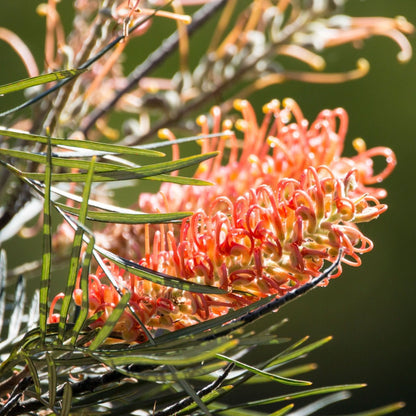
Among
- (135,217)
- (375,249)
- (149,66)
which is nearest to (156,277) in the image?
(135,217)

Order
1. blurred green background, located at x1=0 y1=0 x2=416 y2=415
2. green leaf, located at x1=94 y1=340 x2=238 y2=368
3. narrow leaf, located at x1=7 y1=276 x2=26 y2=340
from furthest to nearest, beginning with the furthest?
1. blurred green background, located at x1=0 y1=0 x2=416 y2=415
2. narrow leaf, located at x1=7 y1=276 x2=26 y2=340
3. green leaf, located at x1=94 y1=340 x2=238 y2=368

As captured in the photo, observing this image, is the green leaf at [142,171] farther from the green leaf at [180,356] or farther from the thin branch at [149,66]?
the thin branch at [149,66]

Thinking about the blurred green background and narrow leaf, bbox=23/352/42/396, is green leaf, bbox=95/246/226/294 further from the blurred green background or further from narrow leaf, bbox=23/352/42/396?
the blurred green background

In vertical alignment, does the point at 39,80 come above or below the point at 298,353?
above

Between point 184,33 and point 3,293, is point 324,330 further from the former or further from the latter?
point 3,293

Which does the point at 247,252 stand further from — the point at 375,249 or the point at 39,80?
the point at 375,249

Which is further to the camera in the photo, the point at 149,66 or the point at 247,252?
the point at 149,66

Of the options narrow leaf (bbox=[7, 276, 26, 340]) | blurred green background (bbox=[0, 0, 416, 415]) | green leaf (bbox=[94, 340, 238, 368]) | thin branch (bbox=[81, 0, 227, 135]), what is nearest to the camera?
green leaf (bbox=[94, 340, 238, 368])

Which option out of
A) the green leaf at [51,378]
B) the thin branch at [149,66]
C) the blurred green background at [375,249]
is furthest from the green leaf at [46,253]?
the blurred green background at [375,249]

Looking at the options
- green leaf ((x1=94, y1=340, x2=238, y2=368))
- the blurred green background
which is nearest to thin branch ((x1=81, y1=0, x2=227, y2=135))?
green leaf ((x1=94, y1=340, x2=238, y2=368))
